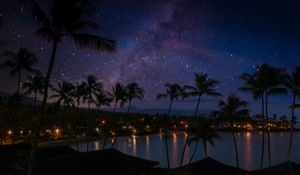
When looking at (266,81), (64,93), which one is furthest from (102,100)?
(266,81)

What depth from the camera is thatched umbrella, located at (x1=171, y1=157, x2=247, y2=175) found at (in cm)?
2283

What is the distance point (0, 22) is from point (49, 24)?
232cm

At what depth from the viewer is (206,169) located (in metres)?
23.7

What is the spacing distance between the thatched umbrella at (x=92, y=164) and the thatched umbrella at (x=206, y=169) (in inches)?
200

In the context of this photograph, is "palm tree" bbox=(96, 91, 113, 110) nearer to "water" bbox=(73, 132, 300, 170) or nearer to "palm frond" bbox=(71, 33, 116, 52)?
"water" bbox=(73, 132, 300, 170)

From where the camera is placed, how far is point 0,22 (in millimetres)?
16344

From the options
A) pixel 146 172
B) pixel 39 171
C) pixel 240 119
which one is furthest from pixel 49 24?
pixel 240 119

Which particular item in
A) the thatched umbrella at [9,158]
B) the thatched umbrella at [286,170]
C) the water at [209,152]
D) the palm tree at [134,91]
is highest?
the palm tree at [134,91]

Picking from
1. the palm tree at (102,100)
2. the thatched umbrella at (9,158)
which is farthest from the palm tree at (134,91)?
the thatched umbrella at (9,158)

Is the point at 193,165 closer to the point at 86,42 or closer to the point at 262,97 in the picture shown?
the point at 86,42

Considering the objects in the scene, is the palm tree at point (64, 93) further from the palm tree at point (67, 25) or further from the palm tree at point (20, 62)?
the palm tree at point (67, 25)

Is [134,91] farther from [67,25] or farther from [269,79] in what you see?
[67,25]

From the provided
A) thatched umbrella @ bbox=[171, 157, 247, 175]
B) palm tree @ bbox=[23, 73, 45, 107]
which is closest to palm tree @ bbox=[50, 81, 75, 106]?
palm tree @ bbox=[23, 73, 45, 107]

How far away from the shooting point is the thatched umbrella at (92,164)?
24.4 m
